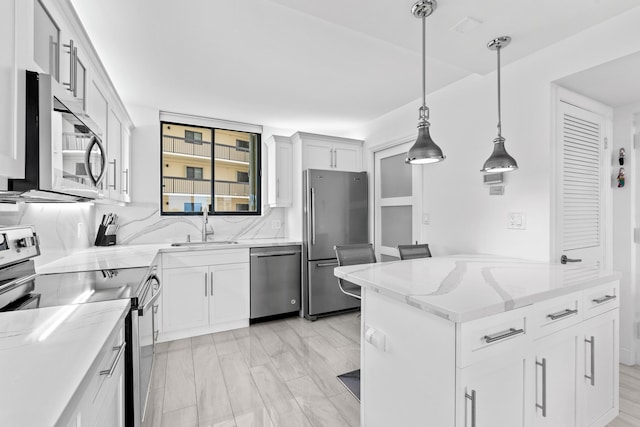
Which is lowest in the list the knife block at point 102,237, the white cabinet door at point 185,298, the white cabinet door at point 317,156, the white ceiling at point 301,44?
the white cabinet door at point 185,298

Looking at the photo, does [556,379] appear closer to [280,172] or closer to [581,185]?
[581,185]

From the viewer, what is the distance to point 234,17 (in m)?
1.90

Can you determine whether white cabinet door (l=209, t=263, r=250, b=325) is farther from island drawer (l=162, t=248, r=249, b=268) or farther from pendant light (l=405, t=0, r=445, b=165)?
pendant light (l=405, t=0, r=445, b=165)

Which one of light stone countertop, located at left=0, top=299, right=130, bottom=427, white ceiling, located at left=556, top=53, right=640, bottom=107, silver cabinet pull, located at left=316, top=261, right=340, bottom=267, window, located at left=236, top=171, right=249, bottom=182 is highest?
white ceiling, located at left=556, top=53, right=640, bottom=107

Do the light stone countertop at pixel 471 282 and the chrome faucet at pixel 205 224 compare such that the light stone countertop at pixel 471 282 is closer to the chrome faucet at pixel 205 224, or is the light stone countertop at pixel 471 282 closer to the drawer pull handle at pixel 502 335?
the drawer pull handle at pixel 502 335

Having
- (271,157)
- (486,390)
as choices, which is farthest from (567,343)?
(271,157)

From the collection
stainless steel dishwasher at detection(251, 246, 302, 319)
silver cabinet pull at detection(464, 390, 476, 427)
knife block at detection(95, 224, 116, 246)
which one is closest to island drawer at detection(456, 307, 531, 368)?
silver cabinet pull at detection(464, 390, 476, 427)

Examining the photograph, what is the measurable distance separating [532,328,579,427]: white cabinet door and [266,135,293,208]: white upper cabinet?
3043 mm

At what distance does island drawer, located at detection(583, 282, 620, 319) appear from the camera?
5.01 feet

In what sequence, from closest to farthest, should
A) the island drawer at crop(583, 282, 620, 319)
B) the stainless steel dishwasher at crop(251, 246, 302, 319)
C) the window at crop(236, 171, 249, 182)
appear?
the island drawer at crop(583, 282, 620, 319), the stainless steel dishwasher at crop(251, 246, 302, 319), the window at crop(236, 171, 249, 182)

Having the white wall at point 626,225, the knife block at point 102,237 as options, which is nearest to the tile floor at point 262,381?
the white wall at point 626,225

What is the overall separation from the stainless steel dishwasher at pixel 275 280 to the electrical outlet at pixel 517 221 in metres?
2.18

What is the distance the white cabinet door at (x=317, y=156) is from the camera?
3766 mm

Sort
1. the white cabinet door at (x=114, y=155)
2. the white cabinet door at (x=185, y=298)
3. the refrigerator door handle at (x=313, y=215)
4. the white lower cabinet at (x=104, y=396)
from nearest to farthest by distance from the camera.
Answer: the white lower cabinet at (x=104, y=396) < the white cabinet door at (x=114, y=155) < the white cabinet door at (x=185, y=298) < the refrigerator door handle at (x=313, y=215)
